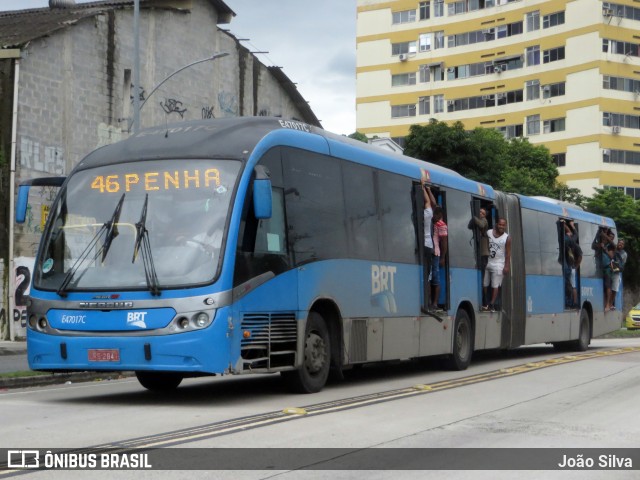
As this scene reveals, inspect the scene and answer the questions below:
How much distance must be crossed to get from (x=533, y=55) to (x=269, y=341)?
66.4m

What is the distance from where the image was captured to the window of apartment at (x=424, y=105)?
81.0 metres

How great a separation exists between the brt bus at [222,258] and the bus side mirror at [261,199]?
0.01 meters

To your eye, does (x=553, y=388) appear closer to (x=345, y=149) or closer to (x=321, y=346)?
(x=321, y=346)

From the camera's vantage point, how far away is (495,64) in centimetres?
7719

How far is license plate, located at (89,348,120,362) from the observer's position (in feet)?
37.2

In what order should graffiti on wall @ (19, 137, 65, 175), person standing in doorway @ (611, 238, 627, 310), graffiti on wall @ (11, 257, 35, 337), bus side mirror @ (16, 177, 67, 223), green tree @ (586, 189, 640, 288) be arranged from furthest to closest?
green tree @ (586, 189, 640, 288)
graffiti on wall @ (19, 137, 65, 175)
graffiti on wall @ (11, 257, 35, 337)
person standing in doorway @ (611, 238, 627, 310)
bus side mirror @ (16, 177, 67, 223)

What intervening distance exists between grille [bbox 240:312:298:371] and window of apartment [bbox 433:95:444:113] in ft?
227

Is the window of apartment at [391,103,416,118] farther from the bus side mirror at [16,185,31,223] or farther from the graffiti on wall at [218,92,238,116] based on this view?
the bus side mirror at [16,185,31,223]

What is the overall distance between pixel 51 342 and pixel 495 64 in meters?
68.8

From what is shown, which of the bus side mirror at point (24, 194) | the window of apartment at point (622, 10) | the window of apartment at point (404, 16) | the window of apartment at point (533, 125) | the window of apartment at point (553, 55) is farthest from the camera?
the window of apartment at point (404, 16)

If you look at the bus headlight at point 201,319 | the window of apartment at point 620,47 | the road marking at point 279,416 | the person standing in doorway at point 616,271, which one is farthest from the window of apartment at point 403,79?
the bus headlight at point 201,319

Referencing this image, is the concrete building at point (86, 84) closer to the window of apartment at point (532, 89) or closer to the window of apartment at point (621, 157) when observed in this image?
the window of apartment at point (621, 157)

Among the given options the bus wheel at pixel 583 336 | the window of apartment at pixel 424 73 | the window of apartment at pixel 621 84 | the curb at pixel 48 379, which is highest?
the window of apartment at pixel 424 73

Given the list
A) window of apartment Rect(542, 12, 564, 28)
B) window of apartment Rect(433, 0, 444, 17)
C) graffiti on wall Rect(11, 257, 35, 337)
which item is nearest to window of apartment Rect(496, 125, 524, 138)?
window of apartment Rect(542, 12, 564, 28)
